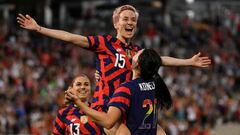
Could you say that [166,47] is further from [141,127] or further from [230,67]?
[141,127]

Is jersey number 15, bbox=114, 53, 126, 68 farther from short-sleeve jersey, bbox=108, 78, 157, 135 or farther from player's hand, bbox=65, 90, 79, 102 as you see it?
player's hand, bbox=65, 90, 79, 102

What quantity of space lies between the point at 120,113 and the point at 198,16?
89.0ft

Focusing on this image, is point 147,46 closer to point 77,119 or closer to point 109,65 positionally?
point 77,119

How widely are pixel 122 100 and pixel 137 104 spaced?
189 millimetres

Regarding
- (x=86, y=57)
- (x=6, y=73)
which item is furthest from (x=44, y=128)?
(x=86, y=57)

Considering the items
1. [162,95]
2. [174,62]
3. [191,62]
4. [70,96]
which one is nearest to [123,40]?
[174,62]

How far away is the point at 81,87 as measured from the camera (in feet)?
29.0

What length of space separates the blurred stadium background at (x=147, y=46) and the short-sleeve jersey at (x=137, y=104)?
9.28 meters

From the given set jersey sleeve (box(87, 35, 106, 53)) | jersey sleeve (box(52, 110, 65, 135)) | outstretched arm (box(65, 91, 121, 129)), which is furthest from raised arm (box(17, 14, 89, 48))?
jersey sleeve (box(52, 110, 65, 135))

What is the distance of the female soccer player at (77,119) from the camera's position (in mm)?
8805

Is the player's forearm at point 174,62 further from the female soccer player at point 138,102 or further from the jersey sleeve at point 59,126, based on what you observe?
the jersey sleeve at point 59,126

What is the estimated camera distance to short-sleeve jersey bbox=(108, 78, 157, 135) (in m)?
6.82

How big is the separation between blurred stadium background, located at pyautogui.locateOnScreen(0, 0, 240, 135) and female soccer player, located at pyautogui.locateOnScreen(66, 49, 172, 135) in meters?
9.28

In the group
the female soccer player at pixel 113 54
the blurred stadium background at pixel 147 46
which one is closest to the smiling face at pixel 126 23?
the female soccer player at pixel 113 54
